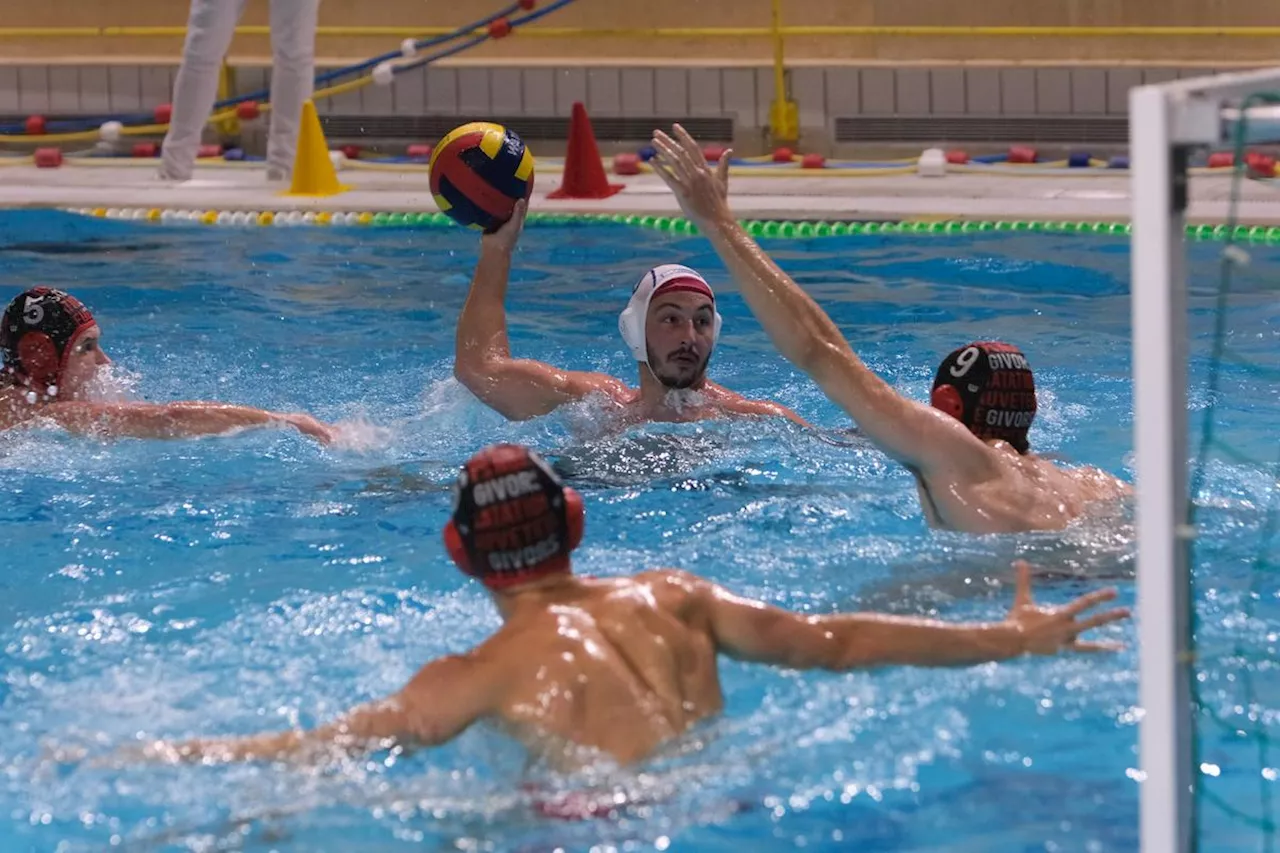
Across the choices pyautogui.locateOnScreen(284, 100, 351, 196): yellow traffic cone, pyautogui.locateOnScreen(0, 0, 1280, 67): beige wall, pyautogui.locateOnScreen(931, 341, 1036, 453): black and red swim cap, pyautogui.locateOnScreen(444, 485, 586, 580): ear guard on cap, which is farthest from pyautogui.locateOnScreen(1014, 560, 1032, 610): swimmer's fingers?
pyautogui.locateOnScreen(0, 0, 1280, 67): beige wall

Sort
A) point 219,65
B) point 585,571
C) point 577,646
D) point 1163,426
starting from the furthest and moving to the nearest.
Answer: point 219,65
point 585,571
point 577,646
point 1163,426

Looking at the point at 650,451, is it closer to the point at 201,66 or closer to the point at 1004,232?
the point at 1004,232

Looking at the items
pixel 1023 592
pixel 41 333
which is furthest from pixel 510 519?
pixel 41 333

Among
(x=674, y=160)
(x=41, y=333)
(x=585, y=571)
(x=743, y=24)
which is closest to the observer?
(x=674, y=160)

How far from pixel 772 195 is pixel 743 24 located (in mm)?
2953

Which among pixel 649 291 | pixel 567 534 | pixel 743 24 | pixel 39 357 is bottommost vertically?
pixel 567 534

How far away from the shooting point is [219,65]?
30.7ft

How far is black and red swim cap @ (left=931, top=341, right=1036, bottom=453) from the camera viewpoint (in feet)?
12.4

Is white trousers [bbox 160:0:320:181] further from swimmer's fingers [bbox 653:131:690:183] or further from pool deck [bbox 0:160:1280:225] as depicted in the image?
swimmer's fingers [bbox 653:131:690:183]

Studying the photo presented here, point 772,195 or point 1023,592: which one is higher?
point 772,195

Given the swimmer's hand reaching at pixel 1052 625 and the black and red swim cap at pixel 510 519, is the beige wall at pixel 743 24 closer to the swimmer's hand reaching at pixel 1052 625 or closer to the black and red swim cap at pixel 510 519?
the swimmer's hand reaching at pixel 1052 625

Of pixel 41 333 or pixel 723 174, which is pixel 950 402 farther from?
pixel 41 333

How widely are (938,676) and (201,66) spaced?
23.4 feet

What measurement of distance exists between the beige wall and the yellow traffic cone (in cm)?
236
